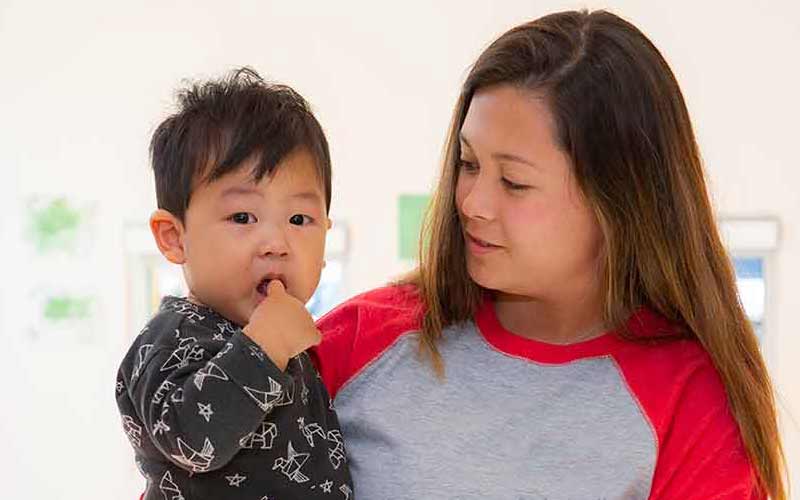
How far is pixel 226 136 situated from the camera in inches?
52.1

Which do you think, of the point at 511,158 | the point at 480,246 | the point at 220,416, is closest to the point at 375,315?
the point at 480,246

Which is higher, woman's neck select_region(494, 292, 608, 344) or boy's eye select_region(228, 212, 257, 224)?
boy's eye select_region(228, 212, 257, 224)

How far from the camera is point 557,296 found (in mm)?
1517

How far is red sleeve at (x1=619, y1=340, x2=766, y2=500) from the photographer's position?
4.51 feet

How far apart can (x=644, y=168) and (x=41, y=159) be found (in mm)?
2223

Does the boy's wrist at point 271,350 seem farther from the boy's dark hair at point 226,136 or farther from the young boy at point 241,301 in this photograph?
the boy's dark hair at point 226,136

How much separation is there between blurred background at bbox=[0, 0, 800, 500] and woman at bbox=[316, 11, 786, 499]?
4.88 feet

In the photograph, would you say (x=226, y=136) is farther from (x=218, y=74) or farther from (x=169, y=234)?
(x=218, y=74)

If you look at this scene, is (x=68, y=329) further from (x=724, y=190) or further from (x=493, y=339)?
(x=493, y=339)

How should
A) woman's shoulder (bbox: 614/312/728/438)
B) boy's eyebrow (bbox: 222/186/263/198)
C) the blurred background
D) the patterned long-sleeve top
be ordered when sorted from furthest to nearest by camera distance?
the blurred background, woman's shoulder (bbox: 614/312/728/438), boy's eyebrow (bbox: 222/186/263/198), the patterned long-sleeve top

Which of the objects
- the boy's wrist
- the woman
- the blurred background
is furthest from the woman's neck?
the blurred background

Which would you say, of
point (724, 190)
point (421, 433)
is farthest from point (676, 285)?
point (724, 190)

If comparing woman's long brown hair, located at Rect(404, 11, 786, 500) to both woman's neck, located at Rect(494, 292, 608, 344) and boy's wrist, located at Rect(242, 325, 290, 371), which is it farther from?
boy's wrist, located at Rect(242, 325, 290, 371)

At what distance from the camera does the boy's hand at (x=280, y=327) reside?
125 cm
